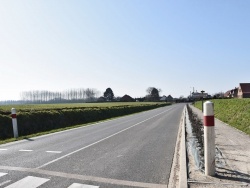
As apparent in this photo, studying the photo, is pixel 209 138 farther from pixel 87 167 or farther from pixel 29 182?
pixel 29 182

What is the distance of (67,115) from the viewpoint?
81.3 feet

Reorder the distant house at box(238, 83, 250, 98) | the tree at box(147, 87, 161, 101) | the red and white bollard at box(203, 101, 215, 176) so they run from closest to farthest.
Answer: the red and white bollard at box(203, 101, 215, 176), the distant house at box(238, 83, 250, 98), the tree at box(147, 87, 161, 101)

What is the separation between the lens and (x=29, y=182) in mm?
5176

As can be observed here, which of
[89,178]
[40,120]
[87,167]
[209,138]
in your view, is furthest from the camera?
[40,120]

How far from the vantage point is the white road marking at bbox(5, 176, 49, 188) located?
493cm

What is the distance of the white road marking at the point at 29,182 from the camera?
4930mm

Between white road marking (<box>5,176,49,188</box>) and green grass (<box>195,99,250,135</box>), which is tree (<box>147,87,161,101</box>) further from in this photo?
white road marking (<box>5,176,49,188</box>)

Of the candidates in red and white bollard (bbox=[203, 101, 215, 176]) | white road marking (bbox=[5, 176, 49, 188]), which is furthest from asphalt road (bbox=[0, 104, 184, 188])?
red and white bollard (bbox=[203, 101, 215, 176])

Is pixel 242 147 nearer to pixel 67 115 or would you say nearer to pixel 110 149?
pixel 110 149

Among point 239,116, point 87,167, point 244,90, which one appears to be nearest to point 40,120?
point 239,116

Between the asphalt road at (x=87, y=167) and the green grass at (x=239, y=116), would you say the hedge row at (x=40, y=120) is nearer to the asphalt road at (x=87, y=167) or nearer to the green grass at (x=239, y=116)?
the asphalt road at (x=87, y=167)

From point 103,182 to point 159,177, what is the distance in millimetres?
1205

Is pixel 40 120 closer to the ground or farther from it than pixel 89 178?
farther from it

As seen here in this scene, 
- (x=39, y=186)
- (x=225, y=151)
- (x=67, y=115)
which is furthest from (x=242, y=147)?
(x=67, y=115)
